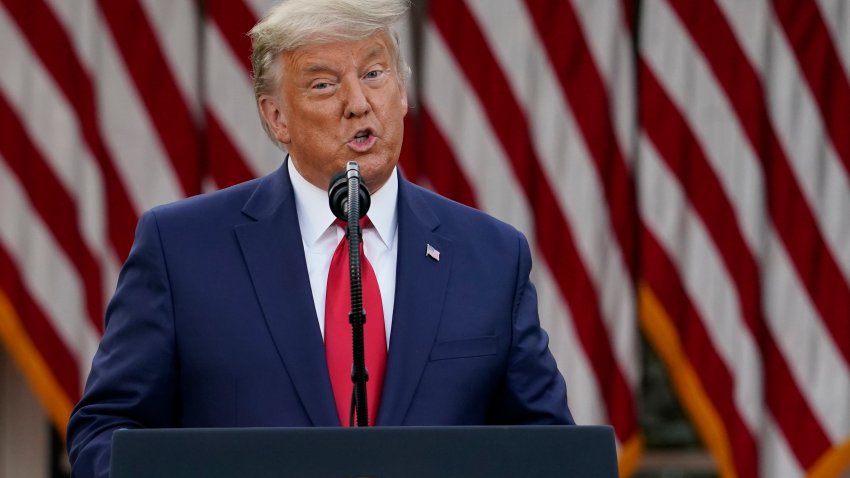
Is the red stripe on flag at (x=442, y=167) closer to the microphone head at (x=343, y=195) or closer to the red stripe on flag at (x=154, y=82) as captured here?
the red stripe on flag at (x=154, y=82)

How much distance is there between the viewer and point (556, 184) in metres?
3.80

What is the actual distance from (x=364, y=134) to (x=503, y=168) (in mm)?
1903

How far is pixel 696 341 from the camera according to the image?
3.77 metres

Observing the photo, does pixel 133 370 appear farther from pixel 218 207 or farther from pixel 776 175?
pixel 776 175

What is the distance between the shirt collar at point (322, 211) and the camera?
199 cm

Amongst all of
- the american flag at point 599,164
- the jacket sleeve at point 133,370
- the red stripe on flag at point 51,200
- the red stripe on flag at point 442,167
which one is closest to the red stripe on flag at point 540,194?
the american flag at point 599,164

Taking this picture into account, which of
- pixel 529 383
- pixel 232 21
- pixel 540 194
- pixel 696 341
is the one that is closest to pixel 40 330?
pixel 232 21

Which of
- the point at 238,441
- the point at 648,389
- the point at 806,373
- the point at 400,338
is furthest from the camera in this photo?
the point at 648,389

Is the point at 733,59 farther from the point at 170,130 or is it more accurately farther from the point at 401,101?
the point at 401,101

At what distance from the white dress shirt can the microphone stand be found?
10.9 inches

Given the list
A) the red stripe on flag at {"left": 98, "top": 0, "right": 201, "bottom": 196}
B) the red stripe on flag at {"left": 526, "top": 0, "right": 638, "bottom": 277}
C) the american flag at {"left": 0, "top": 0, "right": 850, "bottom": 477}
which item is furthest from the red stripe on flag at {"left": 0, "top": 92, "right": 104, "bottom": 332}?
the red stripe on flag at {"left": 526, "top": 0, "right": 638, "bottom": 277}

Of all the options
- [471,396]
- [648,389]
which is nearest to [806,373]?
[648,389]

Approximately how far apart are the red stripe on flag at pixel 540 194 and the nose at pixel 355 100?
192 centimetres

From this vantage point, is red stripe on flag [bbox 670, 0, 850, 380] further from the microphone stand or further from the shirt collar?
the microphone stand
